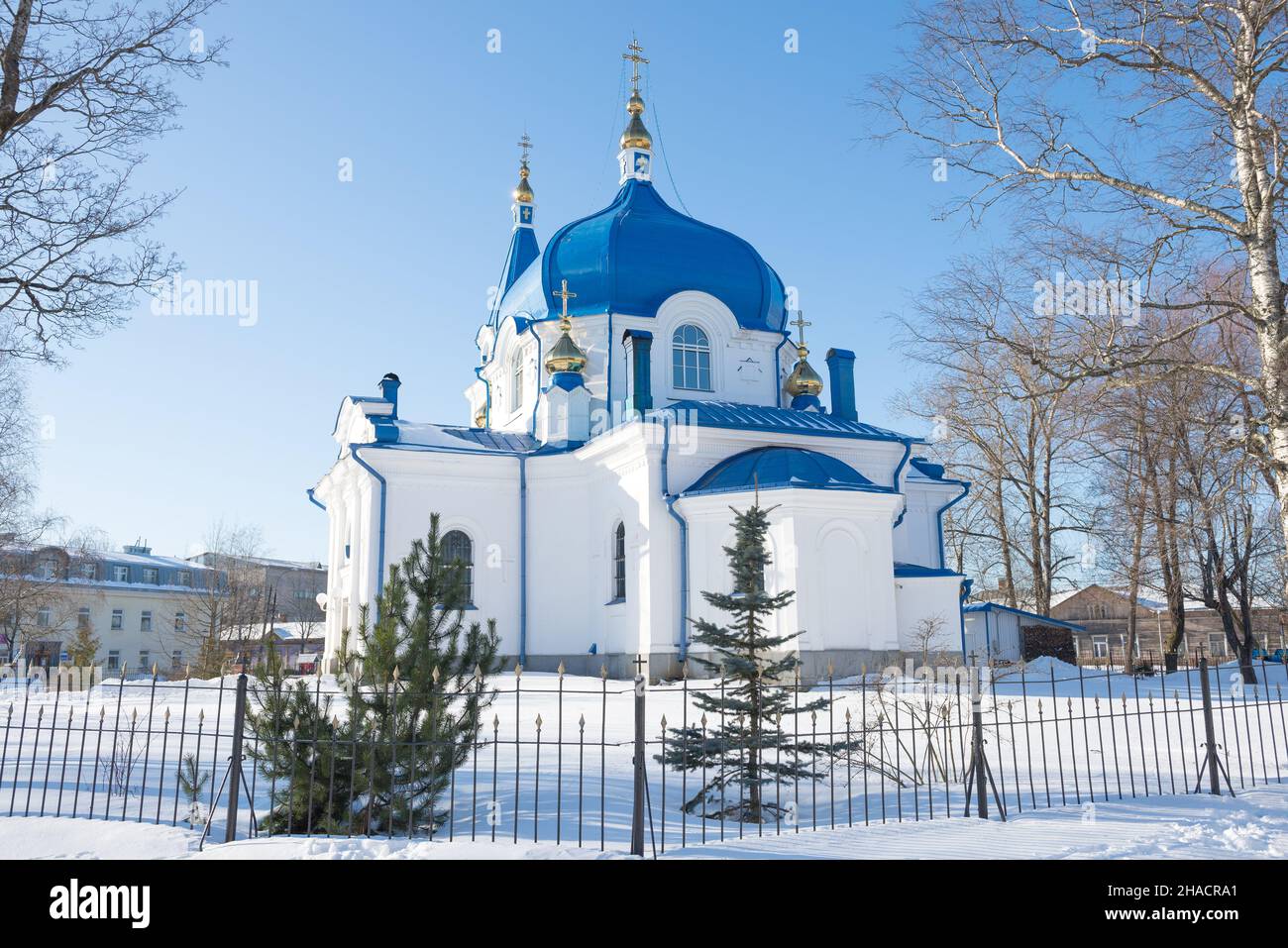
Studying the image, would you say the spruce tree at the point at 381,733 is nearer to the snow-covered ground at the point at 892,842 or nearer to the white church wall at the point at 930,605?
the snow-covered ground at the point at 892,842

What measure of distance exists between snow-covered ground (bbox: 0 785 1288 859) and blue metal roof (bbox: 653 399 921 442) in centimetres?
1165

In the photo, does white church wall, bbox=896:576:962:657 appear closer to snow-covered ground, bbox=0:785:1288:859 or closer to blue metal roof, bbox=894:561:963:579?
blue metal roof, bbox=894:561:963:579

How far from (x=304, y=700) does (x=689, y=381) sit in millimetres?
15208

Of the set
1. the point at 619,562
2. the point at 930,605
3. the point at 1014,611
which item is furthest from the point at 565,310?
the point at 1014,611

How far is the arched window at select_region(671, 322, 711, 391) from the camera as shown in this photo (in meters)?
21.0

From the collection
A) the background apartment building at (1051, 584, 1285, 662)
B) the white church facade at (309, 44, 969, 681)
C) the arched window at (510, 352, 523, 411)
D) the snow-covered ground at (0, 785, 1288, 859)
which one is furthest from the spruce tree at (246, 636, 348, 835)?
the background apartment building at (1051, 584, 1285, 662)

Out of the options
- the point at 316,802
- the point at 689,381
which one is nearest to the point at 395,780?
the point at 316,802

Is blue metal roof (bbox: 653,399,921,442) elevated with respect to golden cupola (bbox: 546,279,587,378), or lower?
lower

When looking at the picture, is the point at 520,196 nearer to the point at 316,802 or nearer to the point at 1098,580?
the point at 1098,580

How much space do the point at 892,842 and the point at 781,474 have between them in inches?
418

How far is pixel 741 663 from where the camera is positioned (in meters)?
7.22

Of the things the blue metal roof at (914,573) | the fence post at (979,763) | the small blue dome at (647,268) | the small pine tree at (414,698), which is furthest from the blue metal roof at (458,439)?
the fence post at (979,763)

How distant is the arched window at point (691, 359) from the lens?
2103cm

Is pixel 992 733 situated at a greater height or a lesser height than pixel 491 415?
lesser
